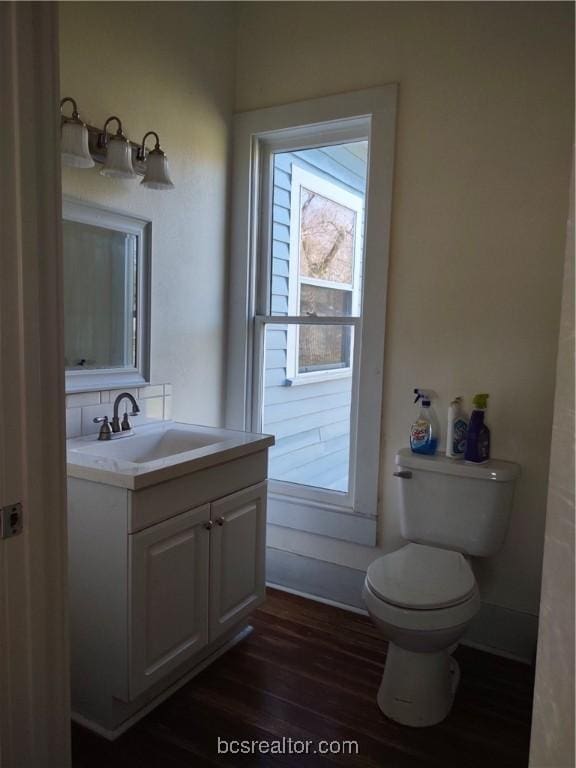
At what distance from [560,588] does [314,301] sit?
2232 mm

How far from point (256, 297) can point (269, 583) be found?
4.60 ft

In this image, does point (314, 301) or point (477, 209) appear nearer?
point (477, 209)

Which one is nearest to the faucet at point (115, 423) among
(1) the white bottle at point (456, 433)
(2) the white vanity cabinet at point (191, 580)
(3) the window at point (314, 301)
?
(2) the white vanity cabinet at point (191, 580)

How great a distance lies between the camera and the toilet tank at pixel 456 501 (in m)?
2.03

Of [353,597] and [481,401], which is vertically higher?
[481,401]

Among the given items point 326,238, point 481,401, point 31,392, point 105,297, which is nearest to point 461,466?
point 481,401

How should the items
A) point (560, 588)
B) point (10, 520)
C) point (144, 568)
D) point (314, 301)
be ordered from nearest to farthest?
point (560, 588) → point (10, 520) → point (144, 568) → point (314, 301)

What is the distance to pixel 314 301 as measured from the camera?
8.62 ft

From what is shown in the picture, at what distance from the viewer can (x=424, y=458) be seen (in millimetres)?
2154

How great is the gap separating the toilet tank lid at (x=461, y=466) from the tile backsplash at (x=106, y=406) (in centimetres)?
101

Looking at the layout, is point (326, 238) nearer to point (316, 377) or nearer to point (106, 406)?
point (316, 377)

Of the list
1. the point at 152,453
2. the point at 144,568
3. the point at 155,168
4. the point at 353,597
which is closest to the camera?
the point at 144,568

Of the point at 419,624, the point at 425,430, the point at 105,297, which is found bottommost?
the point at 419,624

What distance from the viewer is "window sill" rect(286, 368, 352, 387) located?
2559mm
